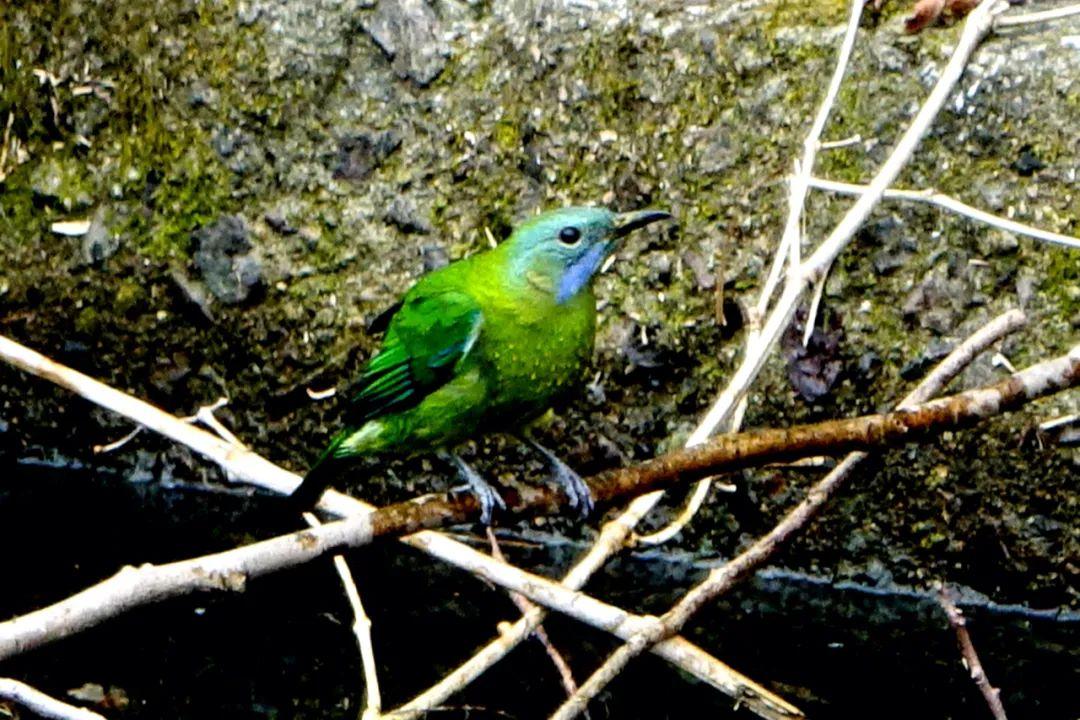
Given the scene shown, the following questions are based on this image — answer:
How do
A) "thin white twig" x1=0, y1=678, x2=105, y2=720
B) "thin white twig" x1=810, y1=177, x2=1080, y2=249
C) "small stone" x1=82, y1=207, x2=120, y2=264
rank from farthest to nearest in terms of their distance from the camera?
"small stone" x1=82, y1=207, x2=120, y2=264, "thin white twig" x1=810, y1=177, x2=1080, y2=249, "thin white twig" x1=0, y1=678, x2=105, y2=720

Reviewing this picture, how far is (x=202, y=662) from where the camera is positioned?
16.1 ft

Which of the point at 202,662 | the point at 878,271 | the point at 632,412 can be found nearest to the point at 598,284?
the point at 632,412

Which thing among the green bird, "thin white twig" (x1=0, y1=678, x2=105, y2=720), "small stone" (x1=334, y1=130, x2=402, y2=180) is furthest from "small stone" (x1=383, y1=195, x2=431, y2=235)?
"thin white twig" (x1=0, y1=678, x2=105, y2=720)

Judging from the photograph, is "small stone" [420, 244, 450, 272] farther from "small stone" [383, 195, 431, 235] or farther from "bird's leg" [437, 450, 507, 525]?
"bird's leg" [437, 450, 507, 525]

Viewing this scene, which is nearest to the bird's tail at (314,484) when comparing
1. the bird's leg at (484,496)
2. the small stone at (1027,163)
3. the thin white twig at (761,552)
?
the bird's leg at (484,496)

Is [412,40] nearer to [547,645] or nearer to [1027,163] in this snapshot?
[1027,163]

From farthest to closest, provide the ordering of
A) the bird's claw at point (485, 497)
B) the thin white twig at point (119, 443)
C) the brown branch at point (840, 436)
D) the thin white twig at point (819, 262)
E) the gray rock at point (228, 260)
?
the gray rock at point (228, 260) → the thin white twig at point (119, 443) → the thin white twig at point (819, 262) → the bird's claw at point (485, 497) → the brown branch at point (840, 436)

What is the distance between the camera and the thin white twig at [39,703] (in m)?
2.69

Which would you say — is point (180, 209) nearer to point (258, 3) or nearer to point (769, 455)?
point (258, 3)

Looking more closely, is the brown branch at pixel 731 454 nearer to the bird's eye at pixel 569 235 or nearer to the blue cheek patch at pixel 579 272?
the blue cheek patch at pixel 579 272

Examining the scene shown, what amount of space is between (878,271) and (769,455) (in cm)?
197

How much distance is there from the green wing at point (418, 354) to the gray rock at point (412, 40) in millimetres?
1237

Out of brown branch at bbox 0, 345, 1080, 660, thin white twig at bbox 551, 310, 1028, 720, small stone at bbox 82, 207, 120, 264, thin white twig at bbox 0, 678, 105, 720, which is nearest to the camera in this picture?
thin white twig at bbox 0, 678, 105, 720

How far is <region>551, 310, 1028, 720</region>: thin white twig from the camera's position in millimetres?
3379
